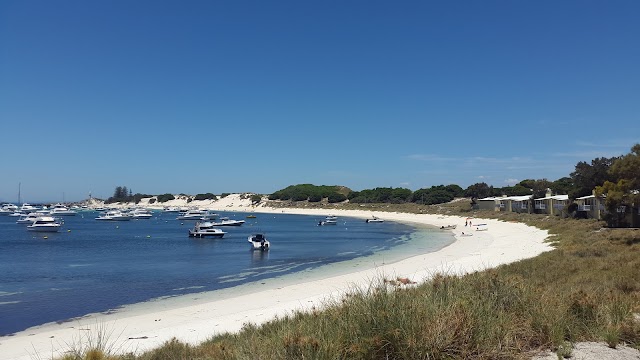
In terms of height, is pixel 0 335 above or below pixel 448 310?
below

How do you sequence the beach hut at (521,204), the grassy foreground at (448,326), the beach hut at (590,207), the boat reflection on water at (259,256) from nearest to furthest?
the grassy foreground at (448,326)
the boat reflection on water at (259,256)
the beach hut at (590,207)
the beach hut at (521,204)

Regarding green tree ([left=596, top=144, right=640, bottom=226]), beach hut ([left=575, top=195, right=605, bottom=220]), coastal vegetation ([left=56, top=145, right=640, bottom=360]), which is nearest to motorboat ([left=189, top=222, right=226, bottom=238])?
beach hut ([left=575, top=195, right=605, bottom=220])

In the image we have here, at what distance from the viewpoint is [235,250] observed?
48188 millimetres

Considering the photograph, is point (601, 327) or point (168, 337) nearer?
point (601, 327)

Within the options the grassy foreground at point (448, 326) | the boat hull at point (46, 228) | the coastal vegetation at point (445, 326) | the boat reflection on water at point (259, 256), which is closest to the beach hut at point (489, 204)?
the boat reflection on water at point (259, 256)

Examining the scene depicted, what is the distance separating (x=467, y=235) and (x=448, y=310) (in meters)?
54.4

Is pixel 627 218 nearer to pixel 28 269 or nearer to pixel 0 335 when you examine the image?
pixel 0 335

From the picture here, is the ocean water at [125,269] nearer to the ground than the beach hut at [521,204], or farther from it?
nearer to the ground

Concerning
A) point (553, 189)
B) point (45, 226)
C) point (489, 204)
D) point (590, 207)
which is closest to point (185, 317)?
point (590, 207)

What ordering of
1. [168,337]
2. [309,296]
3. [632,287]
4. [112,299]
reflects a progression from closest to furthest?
1. [632,287]
2. [168,337]
3. [309,296]
4. [112,299]

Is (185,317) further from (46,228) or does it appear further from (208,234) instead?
(46,228)

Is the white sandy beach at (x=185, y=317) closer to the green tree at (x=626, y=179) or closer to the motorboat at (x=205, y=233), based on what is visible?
the green tree at (x=626, y=179)

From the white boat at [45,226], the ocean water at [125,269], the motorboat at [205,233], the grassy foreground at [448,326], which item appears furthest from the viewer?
the white boat at [45,226]

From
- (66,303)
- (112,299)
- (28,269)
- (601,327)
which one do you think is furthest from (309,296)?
(28,269)
